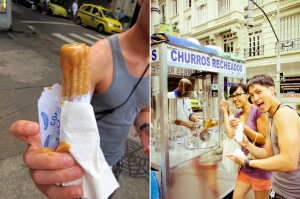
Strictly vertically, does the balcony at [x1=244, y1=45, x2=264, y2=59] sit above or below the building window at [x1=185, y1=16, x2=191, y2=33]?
below

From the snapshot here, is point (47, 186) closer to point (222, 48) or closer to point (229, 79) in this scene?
point (222, 48)

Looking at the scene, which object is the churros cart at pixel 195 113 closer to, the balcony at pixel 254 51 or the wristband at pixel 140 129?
the balcony at pixel 254 51

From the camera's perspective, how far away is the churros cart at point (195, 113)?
3.92ft

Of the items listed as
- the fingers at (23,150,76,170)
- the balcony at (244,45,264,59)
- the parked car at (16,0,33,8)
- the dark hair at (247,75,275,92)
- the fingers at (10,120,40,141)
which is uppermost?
the balcony at (244,45,264,59)

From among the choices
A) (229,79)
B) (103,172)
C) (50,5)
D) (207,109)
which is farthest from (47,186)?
(229,79)

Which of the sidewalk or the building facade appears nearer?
the sidewalk

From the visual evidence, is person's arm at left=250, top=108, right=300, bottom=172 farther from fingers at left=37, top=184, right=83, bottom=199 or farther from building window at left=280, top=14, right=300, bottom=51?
fingers at left=37, top=184, right=83, bottom=199

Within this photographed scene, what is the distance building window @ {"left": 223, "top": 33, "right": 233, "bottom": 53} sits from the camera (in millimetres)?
1544

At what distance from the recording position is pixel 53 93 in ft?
1.77

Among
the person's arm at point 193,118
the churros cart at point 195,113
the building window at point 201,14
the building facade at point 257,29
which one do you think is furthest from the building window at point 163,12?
the person's arm at point 193,118

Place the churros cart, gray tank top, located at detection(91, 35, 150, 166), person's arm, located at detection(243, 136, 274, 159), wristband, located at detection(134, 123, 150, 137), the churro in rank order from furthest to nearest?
person's arm, located at detection(243, 136, 274, 159)
the churros cart
wristband, located at detection(134, 123, 150, 137)
gray tank top, located at detection(91, 35, 150, 166)
the churro

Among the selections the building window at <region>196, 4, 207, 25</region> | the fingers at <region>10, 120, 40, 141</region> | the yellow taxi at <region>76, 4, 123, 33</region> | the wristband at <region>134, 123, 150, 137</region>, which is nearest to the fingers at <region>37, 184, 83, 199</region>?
the fingers at <region>10, 120, 40, 141</region>

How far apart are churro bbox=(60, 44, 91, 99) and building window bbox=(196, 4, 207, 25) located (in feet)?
3.52

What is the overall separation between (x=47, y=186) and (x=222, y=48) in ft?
4.42
